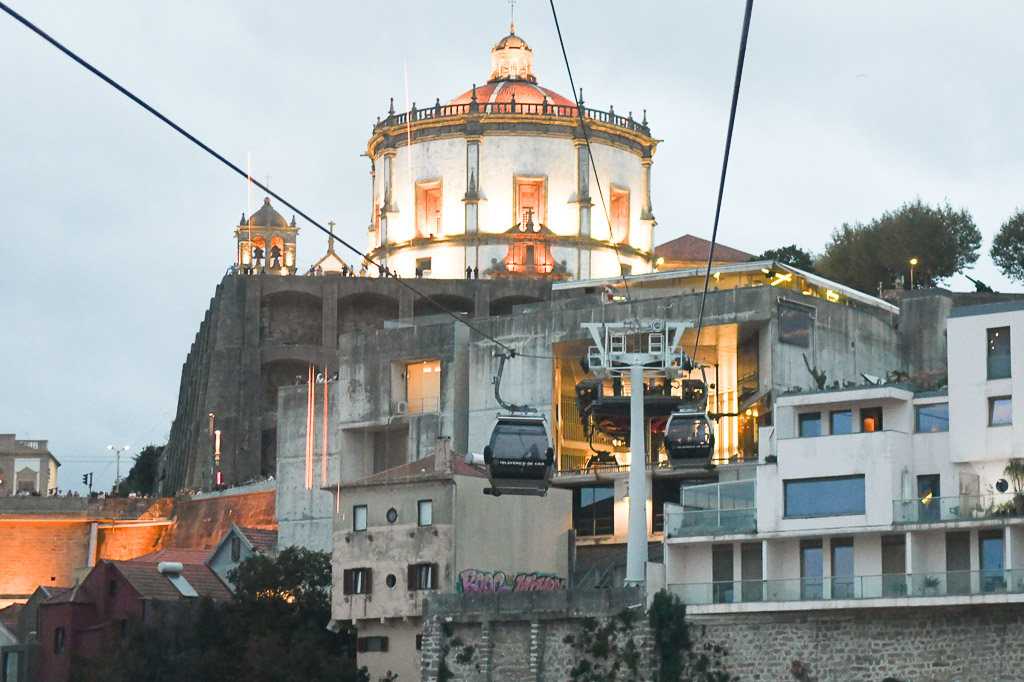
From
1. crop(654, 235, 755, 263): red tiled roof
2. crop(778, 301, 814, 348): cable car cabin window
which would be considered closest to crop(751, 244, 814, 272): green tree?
crop(654, 235, 755, 263): red tiled roof

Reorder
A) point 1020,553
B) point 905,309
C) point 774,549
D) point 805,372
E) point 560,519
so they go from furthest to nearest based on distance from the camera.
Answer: point 905,309 < point 805,372 < point 560,519 < point 774,549 < point 1020,553

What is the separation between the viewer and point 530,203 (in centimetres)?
10600

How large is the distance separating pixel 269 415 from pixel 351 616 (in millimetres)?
37454

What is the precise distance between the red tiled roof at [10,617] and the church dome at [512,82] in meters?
40.9

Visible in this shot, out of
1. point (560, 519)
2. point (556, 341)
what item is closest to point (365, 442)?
point (556, 341)

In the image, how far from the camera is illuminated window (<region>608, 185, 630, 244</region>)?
349 feet

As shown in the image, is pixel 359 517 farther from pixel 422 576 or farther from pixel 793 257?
pixel 793 257

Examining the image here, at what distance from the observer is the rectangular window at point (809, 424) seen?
5519 cm

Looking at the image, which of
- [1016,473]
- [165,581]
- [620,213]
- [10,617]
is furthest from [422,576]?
[620,213]

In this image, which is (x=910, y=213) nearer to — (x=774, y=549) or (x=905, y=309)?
(x=905, y=309)

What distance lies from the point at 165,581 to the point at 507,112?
1765 inches

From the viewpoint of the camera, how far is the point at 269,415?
97.7 m

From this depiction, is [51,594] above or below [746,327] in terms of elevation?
below

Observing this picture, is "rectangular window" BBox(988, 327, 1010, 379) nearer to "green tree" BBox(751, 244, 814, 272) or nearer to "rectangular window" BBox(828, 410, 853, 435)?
"rectangular window" BBox(828, 410, 853, 435)
